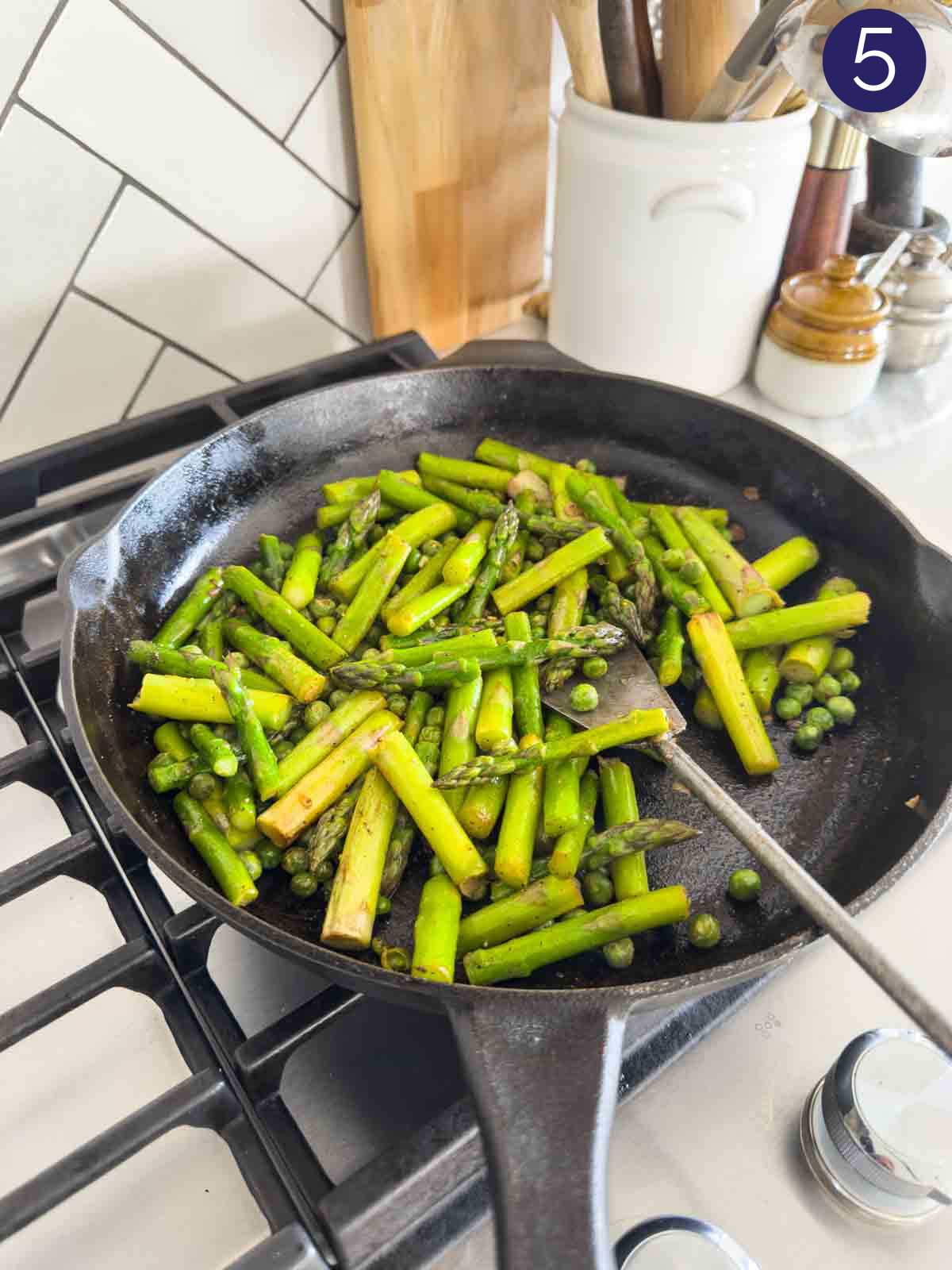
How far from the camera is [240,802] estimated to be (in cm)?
130

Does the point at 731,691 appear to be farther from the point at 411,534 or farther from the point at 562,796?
the point at 411,534

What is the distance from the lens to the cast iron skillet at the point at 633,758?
0.87 m

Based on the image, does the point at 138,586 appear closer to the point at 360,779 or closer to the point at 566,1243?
the point at 360,779

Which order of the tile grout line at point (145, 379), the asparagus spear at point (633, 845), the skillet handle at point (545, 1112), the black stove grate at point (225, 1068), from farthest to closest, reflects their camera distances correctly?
the tile grout line at point (145, 379) < the asparagus spear at point (633, 845) < the black stove grate at point (225, 1068) < the skillet handle at point (545, 1112)

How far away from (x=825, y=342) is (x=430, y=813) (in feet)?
4.74

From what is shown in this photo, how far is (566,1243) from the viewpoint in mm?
780

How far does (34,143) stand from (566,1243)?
6.02 feet

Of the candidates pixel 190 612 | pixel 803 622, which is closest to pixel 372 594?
pixel 190 612

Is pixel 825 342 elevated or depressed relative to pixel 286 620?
elevated

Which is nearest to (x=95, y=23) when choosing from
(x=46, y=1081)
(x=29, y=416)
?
(x=29, y=416)

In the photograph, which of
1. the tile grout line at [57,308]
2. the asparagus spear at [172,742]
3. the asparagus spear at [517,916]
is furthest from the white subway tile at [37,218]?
the asparagus spear at [517,916]

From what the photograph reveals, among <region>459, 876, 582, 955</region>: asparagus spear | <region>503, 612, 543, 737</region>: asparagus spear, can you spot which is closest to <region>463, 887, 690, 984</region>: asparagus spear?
<region>459, 876, 582, 955</region>: asparagus spear

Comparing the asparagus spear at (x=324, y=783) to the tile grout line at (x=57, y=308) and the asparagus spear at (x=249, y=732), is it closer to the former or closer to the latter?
the asparagus spear at (x=249, y=732)

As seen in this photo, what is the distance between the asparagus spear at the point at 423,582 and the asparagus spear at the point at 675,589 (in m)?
0.37
